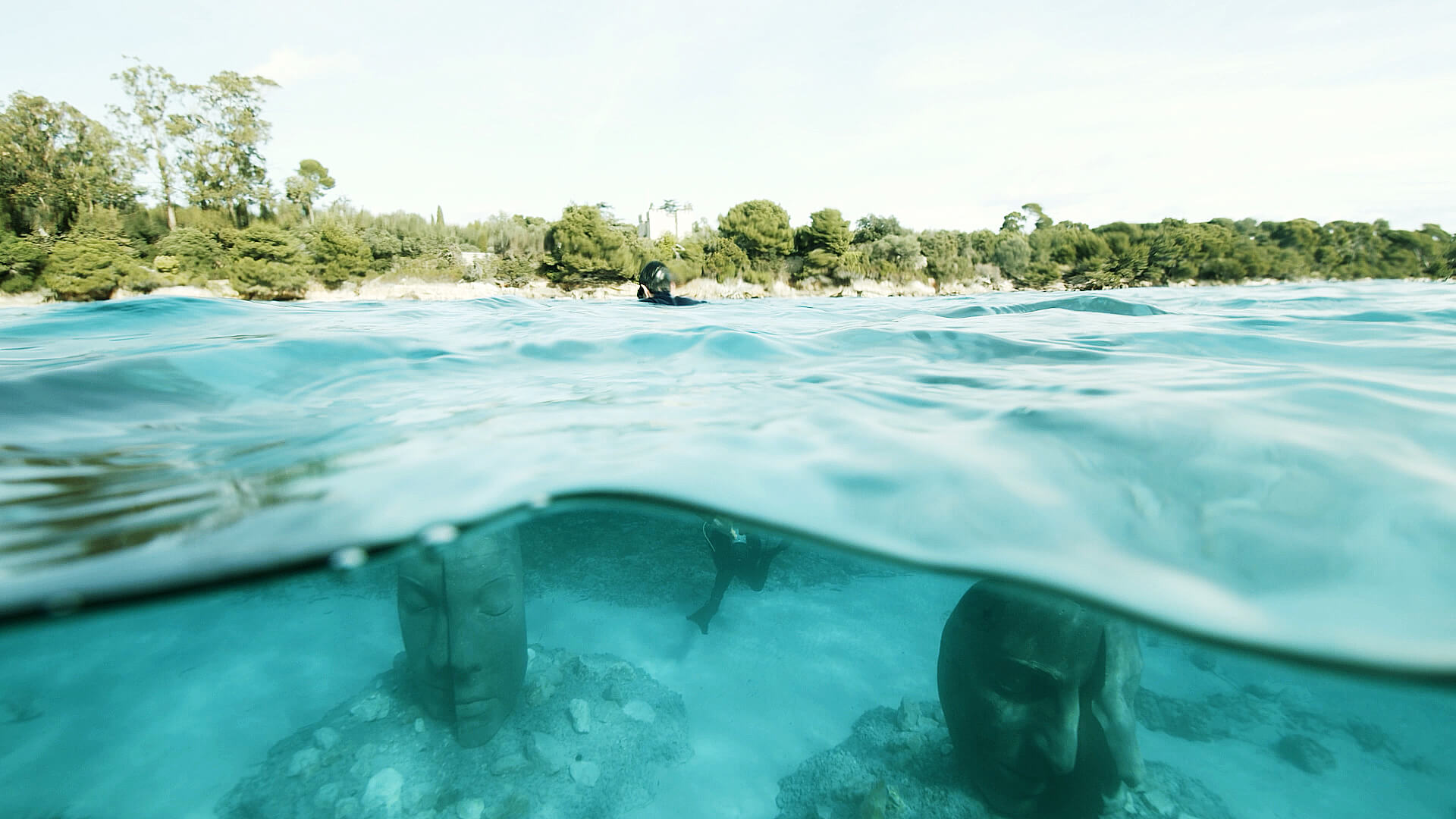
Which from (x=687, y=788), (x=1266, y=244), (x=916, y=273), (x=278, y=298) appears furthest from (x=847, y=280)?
(x=687, y=788)

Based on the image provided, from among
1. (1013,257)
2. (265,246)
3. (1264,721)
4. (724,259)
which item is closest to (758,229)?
(724,259)

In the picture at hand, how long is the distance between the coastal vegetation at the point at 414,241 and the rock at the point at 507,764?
25.1 m

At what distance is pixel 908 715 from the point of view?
3127 millimetres

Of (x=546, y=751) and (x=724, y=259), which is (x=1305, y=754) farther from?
(x=724, y=259)

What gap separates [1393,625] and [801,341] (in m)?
4.14

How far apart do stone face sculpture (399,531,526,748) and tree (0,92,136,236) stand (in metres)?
34.0

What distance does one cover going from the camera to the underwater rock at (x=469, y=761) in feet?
8.08

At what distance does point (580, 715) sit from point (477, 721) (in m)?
0.50

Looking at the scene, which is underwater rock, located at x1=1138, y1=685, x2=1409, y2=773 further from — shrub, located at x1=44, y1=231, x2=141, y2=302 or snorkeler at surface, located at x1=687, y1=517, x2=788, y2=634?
shrub, located at x1=44, y1=231, x2=141, y2=302

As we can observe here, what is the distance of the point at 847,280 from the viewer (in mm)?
30469

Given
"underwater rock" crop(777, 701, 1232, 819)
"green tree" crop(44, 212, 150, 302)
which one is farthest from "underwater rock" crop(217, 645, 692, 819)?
"green tree" crop(44, 212, 150, 302)

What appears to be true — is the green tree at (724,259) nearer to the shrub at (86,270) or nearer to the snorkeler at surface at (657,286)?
the snorkeler at surface at (657,286)

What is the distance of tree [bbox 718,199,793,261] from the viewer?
31.2 m

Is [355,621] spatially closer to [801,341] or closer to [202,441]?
[202,441]
